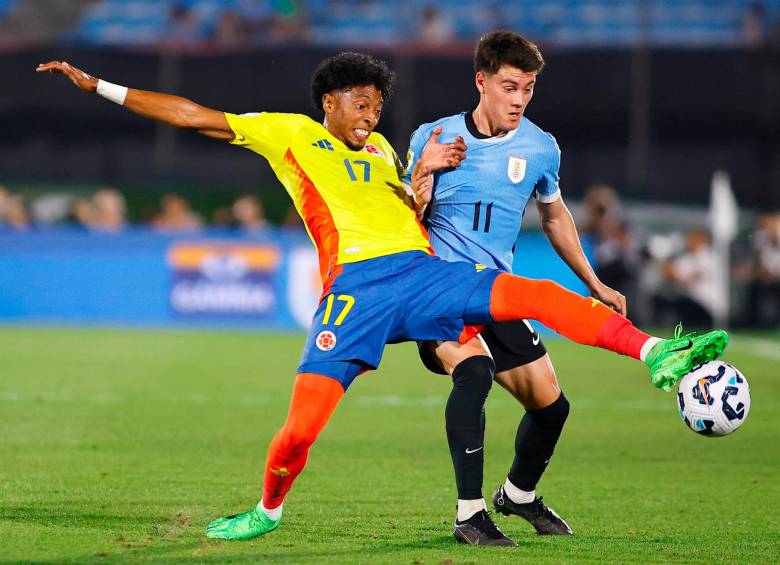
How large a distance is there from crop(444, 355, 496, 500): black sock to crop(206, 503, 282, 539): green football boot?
84cm

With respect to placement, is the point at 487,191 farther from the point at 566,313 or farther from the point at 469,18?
the point at 469,18

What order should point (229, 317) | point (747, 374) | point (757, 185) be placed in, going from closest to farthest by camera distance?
point (747, 374) < point (229, 317) < point (757, 185)

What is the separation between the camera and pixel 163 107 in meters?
5.29

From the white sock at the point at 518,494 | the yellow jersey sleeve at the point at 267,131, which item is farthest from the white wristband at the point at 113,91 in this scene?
the white sock at the point at 518,494

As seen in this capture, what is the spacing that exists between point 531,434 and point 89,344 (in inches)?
424

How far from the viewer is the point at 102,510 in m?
6.08

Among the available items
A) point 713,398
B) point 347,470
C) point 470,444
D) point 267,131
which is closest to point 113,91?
point 267,131

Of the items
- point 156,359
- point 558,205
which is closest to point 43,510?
point 558,205

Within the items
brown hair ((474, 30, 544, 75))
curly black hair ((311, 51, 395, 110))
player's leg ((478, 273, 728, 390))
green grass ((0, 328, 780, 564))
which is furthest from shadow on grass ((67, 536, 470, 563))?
brown hair ((474, 30, 544, 75))

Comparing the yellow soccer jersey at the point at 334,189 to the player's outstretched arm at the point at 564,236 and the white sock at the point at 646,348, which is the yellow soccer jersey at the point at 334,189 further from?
the white sock at the point at 646,348

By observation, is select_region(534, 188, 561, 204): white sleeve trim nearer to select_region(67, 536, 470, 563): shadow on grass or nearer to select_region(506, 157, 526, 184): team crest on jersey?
select_region(506, 157, 526, 184): team crest on jersey

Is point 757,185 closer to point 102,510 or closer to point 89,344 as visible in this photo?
point 89,344

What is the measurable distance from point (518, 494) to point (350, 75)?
204cm

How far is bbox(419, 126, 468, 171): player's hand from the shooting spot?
559 cm
